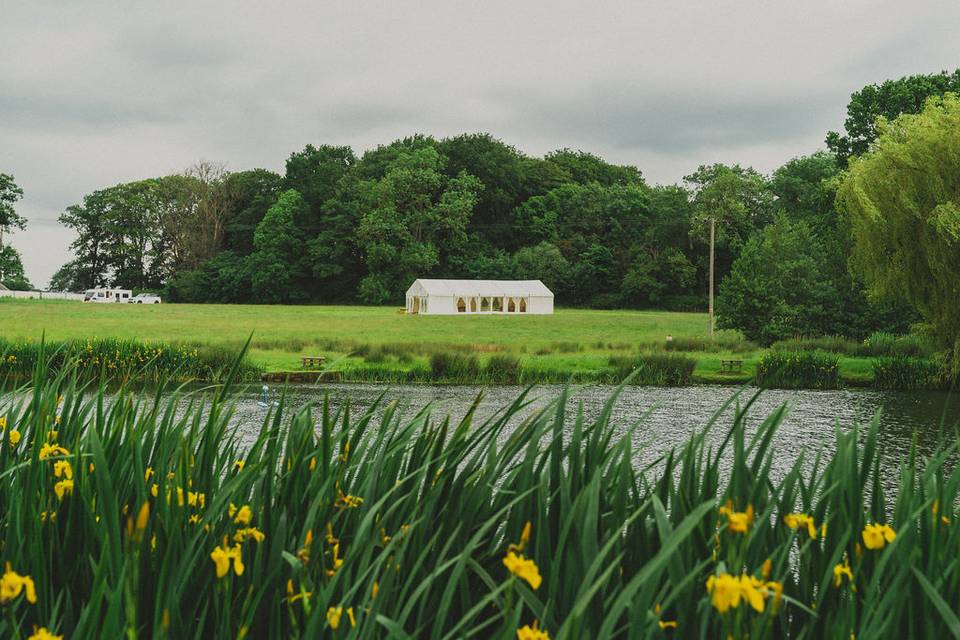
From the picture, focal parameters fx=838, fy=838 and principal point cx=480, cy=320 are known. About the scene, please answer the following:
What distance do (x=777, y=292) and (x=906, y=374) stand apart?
10.1 meters

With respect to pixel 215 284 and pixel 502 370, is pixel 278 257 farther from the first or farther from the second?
pixel 502 370

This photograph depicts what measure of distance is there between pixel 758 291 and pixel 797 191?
3091 centimetres

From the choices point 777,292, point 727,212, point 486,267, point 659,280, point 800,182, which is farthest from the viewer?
point 486,267

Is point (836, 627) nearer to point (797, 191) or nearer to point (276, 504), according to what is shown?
point (276, 504)

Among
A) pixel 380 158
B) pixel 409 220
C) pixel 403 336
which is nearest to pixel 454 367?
pixel 403 336

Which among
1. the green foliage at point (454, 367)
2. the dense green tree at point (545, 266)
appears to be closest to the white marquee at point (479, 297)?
the dense green tree at point (545, 266)

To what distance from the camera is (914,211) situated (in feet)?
62.5

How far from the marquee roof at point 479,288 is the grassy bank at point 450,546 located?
54.6 m

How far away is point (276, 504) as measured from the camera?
2055 mm

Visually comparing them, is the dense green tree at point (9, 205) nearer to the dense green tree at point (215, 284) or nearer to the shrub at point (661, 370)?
the dense green tree at point (215, 284)

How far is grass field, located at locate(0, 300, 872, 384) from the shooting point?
2444 centimetres

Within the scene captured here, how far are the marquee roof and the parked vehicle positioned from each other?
2990cm

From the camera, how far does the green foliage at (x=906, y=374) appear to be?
2116cm

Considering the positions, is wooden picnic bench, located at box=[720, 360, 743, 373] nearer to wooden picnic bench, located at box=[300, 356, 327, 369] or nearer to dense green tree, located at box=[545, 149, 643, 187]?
wooden picnic bench, located at box=[300, 356, 327, 369]
